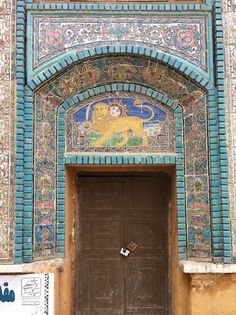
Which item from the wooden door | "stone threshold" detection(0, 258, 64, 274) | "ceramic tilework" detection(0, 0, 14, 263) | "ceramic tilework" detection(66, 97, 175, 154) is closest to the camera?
"stone threshold" detection(0, 258, 64, 274)

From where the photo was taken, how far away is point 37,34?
4.93m

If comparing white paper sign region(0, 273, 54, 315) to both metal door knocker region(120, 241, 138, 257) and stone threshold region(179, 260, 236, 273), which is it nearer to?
metal door knocker region(120, 241, 138, 257)

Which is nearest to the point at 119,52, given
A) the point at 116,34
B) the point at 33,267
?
the point at 116,34

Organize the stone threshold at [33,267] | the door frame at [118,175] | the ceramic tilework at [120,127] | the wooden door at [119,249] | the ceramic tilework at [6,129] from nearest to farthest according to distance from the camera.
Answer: the stone threshold at [33,267], the ceramic tilework at [6,129], the ceramic tilework at [120,127], the door frame at [118,175], the wooden door at [119,249]

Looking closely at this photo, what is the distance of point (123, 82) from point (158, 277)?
2561mm

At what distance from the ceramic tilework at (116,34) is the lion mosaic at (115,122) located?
0.75 m

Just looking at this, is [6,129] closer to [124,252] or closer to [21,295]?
[21,295]

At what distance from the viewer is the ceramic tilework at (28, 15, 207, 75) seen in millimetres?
4922

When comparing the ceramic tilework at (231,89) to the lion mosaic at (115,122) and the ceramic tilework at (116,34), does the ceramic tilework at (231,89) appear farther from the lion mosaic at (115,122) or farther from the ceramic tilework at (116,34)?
the lion mosaic at (115,122)

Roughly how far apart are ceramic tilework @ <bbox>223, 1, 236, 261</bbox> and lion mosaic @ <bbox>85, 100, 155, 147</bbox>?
0.93 meters

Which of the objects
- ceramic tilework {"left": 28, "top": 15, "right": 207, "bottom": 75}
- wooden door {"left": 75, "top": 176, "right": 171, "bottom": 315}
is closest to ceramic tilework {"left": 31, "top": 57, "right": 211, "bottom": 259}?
ceramic tilework {"left": 28, "top": 15, "right": 207, "bottom": 75}

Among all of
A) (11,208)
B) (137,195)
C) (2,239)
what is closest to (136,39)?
(137,195)

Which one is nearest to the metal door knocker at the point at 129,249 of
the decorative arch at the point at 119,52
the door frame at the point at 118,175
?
the door frame at the point at 118,175

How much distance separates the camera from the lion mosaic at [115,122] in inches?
201
